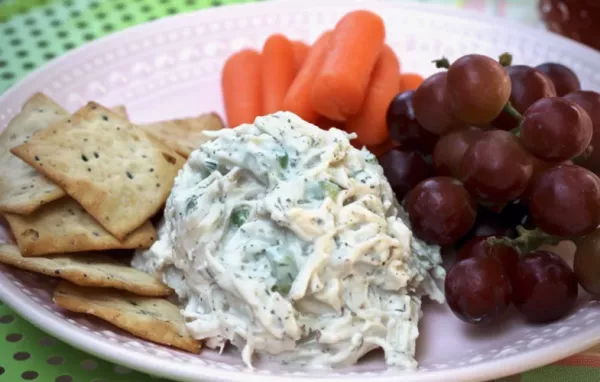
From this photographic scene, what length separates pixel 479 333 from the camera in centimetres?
118

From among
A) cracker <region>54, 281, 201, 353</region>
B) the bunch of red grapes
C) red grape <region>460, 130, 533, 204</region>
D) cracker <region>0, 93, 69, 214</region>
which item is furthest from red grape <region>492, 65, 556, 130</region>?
cracker <region>0, 93, 69, 214</region>

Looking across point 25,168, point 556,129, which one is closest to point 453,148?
point 556,129

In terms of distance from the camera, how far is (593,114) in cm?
130

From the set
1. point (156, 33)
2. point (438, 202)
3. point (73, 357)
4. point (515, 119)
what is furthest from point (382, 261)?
point (156, 33)

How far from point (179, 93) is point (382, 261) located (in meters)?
0.92

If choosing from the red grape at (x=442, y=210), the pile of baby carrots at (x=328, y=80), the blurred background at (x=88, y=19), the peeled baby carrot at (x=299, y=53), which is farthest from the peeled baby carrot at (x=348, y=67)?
the blurred background at (x=88, y=19)

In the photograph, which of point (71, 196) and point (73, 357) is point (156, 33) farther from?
point (73, 357)

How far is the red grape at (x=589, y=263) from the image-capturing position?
112 centimetres

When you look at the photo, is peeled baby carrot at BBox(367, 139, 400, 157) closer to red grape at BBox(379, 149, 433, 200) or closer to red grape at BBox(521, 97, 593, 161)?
red grape at BBox(379, 149, 433, 200)

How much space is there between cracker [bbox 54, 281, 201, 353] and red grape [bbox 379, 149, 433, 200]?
1.62 ft

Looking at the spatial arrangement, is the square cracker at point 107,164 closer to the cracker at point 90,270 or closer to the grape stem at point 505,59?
the cracker at point 90,270

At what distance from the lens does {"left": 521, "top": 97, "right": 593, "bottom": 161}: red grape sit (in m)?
1.14

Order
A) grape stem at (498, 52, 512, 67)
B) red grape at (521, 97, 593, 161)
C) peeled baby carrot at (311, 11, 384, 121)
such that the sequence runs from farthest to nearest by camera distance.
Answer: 1. peeled baby carrot at (311, 11, 384, 121)
2. grape stem at (498, 52, 512, 67)
3. red grape at (521, 97, 593, 161)

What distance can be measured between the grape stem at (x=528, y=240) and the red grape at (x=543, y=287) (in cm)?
3
